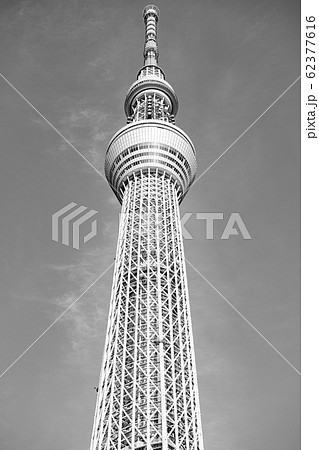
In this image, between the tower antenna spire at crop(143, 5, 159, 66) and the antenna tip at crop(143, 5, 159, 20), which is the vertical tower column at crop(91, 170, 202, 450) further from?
the antenna tip at crop(143, 5, 159, 20)

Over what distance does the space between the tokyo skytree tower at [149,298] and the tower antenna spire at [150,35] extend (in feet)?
29.1

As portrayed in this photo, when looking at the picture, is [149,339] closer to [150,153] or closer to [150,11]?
[150,153]

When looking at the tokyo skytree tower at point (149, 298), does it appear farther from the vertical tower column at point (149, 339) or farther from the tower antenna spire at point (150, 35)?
the tower antenna spire at point (150, 35)

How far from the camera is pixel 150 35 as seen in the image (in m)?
97.8

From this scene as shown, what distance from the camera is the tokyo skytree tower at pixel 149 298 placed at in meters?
48.1

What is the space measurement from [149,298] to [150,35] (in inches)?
2249

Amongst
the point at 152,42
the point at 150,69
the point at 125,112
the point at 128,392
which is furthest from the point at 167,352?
the point at 152,42

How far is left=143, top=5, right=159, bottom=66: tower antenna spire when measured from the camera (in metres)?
93.5

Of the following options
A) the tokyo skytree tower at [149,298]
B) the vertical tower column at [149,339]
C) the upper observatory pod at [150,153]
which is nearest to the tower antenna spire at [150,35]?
the tokyo skytree tower at [149,298]

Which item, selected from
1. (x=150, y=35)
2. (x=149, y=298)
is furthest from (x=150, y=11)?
(x=149, y=298)

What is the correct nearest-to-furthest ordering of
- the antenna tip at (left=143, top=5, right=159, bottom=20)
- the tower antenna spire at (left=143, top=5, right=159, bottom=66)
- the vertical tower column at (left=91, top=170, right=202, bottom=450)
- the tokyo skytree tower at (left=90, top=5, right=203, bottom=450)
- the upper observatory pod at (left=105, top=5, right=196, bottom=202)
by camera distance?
the vertical tower column at (left=91, top=170, right=202, bottom=450) < the tokyo skytree tower at (left=90, top=5, right=203, bottom=450) < the upper observatory pod at (left=105, top=5, right=196, bottom=202) < the tower antenna spire at (left=143, top=5, right=159, bottom=66) < the antenna tip at (left=143, top=5, right=159, bottom=20)

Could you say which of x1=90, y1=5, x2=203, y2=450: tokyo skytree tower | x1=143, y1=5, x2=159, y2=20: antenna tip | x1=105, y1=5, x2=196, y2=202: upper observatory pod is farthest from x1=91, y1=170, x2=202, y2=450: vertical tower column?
x1=143, y1=5, x2=159, y2=20: antenna tip

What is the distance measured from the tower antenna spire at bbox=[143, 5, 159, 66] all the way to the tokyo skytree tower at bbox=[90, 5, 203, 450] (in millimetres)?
8877

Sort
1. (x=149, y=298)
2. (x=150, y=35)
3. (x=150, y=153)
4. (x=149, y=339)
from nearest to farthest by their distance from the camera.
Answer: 1. (x=149, y=339)
2. (x=149, y=298)
3. (x=150, y=153)
4. (x=150, y=35)
